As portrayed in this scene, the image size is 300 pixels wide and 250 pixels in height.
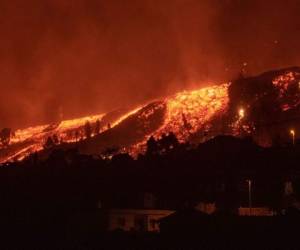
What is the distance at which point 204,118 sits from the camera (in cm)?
14888

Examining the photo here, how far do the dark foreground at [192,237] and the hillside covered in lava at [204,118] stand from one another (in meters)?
63.6

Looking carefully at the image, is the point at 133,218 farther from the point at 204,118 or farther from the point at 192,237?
the point at 204,118

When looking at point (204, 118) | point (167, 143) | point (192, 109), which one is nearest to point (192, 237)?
point (167, 143)

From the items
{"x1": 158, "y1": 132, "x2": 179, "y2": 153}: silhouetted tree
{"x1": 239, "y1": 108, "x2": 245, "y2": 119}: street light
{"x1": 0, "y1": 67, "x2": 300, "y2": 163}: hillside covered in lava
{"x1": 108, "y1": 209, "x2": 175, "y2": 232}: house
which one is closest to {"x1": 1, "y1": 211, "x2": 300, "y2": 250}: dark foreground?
{"x1": 108, "y1": 209, "x2": 175, "y2": 232}: house

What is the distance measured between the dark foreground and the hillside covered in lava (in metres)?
63.6

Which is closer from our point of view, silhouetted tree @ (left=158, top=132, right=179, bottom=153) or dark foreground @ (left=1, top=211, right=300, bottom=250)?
dark foreground @ (left=1, top=211, right=300, bottom=250)

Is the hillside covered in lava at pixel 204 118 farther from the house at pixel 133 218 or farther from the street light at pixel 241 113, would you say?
the house at pixel 133 218

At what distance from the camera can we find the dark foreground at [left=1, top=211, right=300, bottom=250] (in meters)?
31.4

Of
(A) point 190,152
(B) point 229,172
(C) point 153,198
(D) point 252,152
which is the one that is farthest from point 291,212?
(A) point 190,152

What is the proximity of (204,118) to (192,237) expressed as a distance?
116 m

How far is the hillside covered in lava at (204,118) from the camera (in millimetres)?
116812

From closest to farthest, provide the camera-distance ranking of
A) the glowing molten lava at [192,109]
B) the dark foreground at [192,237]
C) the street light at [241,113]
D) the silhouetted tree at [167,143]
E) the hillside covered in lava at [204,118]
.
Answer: the dark foreground at [192,237], the silhouetted tree at [167,143], the hillside covered in lava at [204,118], the street light at [241,113], the glowing molten lava at [192,109]

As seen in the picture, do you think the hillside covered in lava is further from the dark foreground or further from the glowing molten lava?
the dark foreground

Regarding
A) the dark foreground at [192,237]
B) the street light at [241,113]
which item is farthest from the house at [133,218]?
the street light at [241,113]
